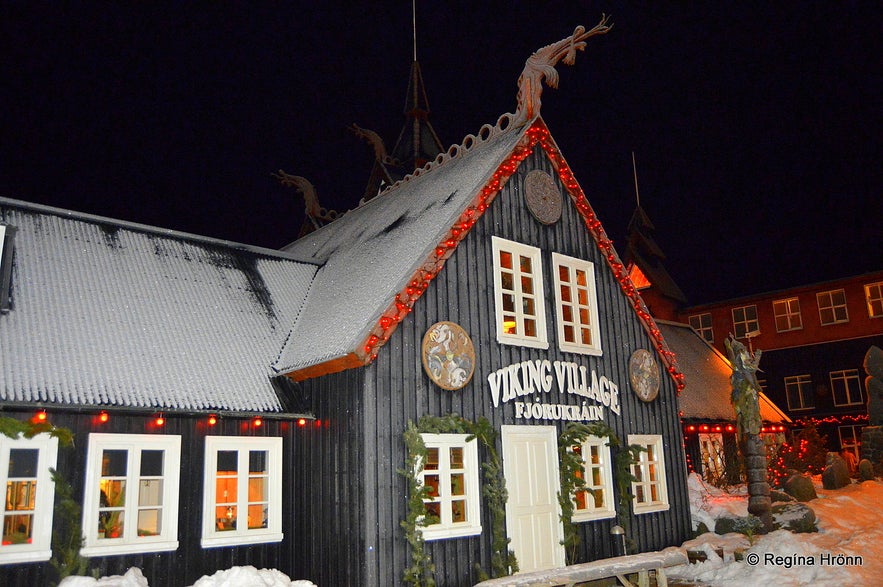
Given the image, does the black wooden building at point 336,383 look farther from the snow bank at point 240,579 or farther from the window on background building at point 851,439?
the window on background building at point 851,439

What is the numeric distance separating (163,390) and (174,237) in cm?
450

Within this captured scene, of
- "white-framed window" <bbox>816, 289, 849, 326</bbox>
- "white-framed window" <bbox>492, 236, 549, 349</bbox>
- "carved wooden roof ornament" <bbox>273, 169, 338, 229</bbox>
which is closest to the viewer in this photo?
"white-framed window" <bbox>492, 236, 549, 349</bbox>

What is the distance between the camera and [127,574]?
30.5ft

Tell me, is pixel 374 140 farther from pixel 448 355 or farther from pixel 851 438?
pixel 851 438

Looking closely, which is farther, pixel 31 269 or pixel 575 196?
pixel 575 196

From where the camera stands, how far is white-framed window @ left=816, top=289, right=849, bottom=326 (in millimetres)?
32778

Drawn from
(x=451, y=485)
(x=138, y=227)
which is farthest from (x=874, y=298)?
(x=138, y=227)

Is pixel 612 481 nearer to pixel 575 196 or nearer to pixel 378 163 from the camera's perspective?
pixel 575 196

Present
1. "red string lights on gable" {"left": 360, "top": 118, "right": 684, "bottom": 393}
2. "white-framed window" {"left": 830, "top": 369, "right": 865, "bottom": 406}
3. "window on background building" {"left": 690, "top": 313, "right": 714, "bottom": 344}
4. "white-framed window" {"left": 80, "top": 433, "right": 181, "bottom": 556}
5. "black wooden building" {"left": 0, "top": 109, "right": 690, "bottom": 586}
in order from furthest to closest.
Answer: "window on background building" {"left": 690, "top": 313, "right": 714, "bottom": 344} < "white-framed window" {"left": 830, "top": 369, "right": 865, "bottom": 406} < "red string lights on gable" {"left": 360, "top": 118, "right": 684, "bottom": 393} < "black wooden building" {"left": 0, "top": 109, "right": 690, "bottom": 586} < "white-framed window" {"left": 80, "top": 433, "right": 181, "bottom": 556}

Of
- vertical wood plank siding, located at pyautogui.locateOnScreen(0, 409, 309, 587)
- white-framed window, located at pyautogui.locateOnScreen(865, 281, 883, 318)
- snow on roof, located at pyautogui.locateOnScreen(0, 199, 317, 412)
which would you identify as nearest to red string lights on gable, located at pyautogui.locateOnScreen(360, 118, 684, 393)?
snow on roof, located at pyautogui.locateOnScreen(0, 199, 317, 412)

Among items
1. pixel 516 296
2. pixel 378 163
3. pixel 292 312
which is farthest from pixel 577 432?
pixel 378 163

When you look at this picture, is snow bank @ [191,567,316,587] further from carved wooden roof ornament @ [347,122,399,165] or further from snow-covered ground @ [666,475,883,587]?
carved wooden roof ornament @ [347,122,399,165]

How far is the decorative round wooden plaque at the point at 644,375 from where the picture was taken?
51.0 feet

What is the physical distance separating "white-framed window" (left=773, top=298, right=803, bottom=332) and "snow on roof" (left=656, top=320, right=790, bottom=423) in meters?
9.67
